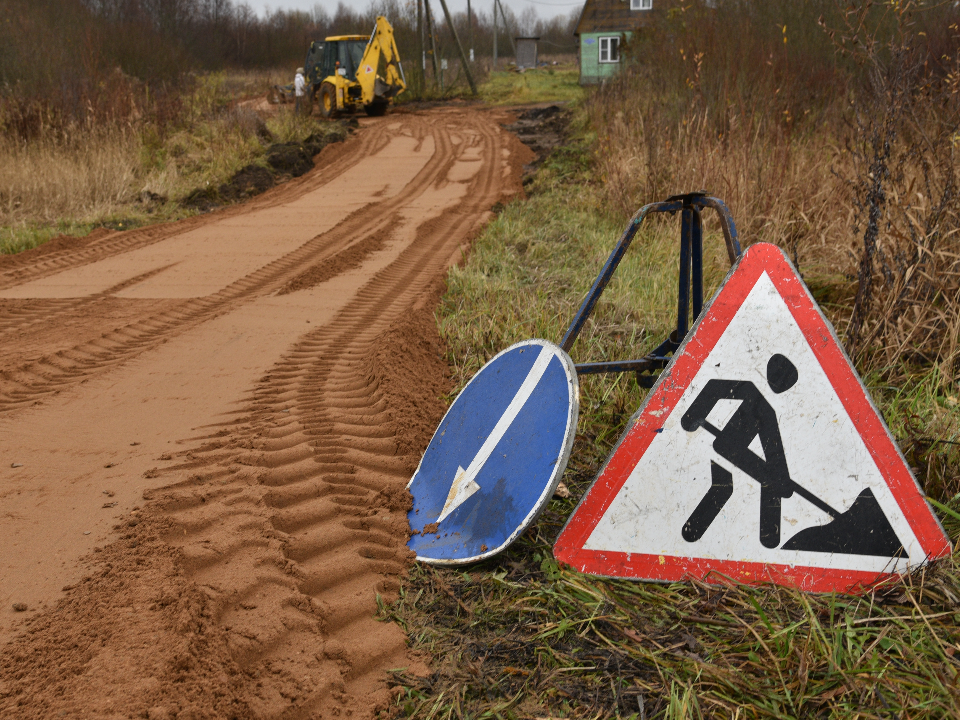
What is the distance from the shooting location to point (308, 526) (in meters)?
2.50

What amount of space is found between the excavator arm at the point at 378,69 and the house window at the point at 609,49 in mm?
13756

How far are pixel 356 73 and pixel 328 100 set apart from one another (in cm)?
108

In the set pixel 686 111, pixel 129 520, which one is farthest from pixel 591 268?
pixel 129 520

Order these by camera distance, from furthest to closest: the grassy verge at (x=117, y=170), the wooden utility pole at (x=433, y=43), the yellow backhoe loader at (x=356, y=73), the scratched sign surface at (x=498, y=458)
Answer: the wooden utility pole at (x=433, y=43), the yellow backhoe loader at (x=356, y=73), the grassy verge at (x=117, y=170), the scratched sign surface at (x=498, y=458)

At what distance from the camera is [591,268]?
5.41 meters

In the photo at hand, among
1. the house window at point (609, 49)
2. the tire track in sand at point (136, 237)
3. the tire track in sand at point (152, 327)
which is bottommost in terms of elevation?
the tire track in sand at point (152, 327)

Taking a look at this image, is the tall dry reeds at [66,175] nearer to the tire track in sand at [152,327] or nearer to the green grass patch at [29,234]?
the green grass patch at [29,234]

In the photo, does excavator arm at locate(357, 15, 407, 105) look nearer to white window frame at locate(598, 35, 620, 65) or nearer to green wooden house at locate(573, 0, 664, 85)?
green wooden house at locate(573, 0, 664, 85)

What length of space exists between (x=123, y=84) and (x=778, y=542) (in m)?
13.8

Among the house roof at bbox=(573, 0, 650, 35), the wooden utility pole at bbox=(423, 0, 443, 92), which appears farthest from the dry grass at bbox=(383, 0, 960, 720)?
the house roof at bbox=(573, 0, 650, 35)

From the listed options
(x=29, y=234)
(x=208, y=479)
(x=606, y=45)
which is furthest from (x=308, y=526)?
(x=606, y=45)

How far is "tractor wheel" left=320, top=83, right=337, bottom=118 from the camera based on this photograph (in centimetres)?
1916

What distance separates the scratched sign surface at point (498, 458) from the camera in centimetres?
215

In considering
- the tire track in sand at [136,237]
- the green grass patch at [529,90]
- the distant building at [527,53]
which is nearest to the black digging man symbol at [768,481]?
the tire track in sand at [136,237]
